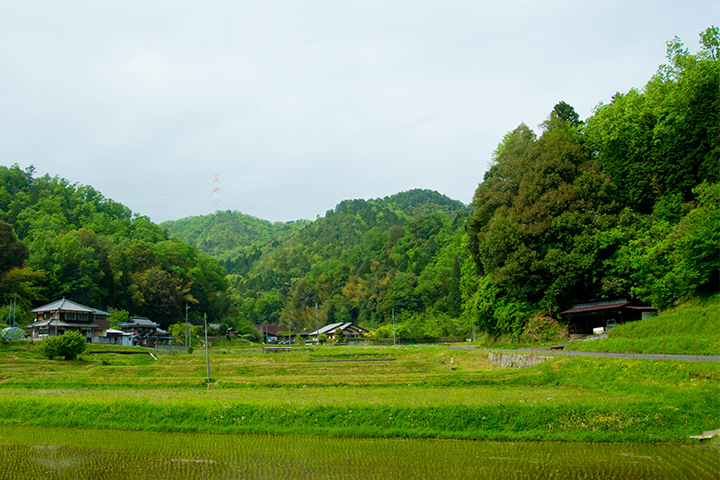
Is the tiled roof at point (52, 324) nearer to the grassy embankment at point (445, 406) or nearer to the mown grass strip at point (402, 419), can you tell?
the grassy embankment at point (445, 406)

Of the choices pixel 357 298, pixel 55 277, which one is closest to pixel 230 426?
pixel 55 277

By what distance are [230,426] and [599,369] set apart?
49.4 feet

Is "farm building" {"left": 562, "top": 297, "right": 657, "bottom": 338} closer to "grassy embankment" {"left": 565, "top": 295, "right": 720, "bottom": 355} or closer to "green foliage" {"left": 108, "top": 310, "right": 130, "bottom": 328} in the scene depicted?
"grassy embankment" {"left": 565, "top": 295, "right": 720, "bottom": 355}

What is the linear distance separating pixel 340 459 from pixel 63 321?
54.3m

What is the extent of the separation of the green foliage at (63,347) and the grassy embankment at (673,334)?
35674 mm

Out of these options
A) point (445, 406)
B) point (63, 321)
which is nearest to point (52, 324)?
point (63, 321)

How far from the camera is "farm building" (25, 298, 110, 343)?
54.3 meters

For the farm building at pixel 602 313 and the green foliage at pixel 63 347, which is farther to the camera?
the green foliage at pixel 63 347

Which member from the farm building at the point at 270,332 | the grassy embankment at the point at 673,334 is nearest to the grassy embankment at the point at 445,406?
the grassy embankment at the point at 673,334

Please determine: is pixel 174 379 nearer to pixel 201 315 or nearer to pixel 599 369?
pixel 599 369

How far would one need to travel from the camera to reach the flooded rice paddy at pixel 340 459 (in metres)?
11.0

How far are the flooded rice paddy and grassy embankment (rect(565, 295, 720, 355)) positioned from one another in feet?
38.5

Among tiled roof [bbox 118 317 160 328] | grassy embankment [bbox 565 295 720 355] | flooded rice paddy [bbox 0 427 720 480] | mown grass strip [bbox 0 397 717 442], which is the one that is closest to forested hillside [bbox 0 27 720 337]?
grassy embankment [bbox 565 295 720 355]

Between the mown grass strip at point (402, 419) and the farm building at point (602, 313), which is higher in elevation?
the farm building at point (602, 313)
